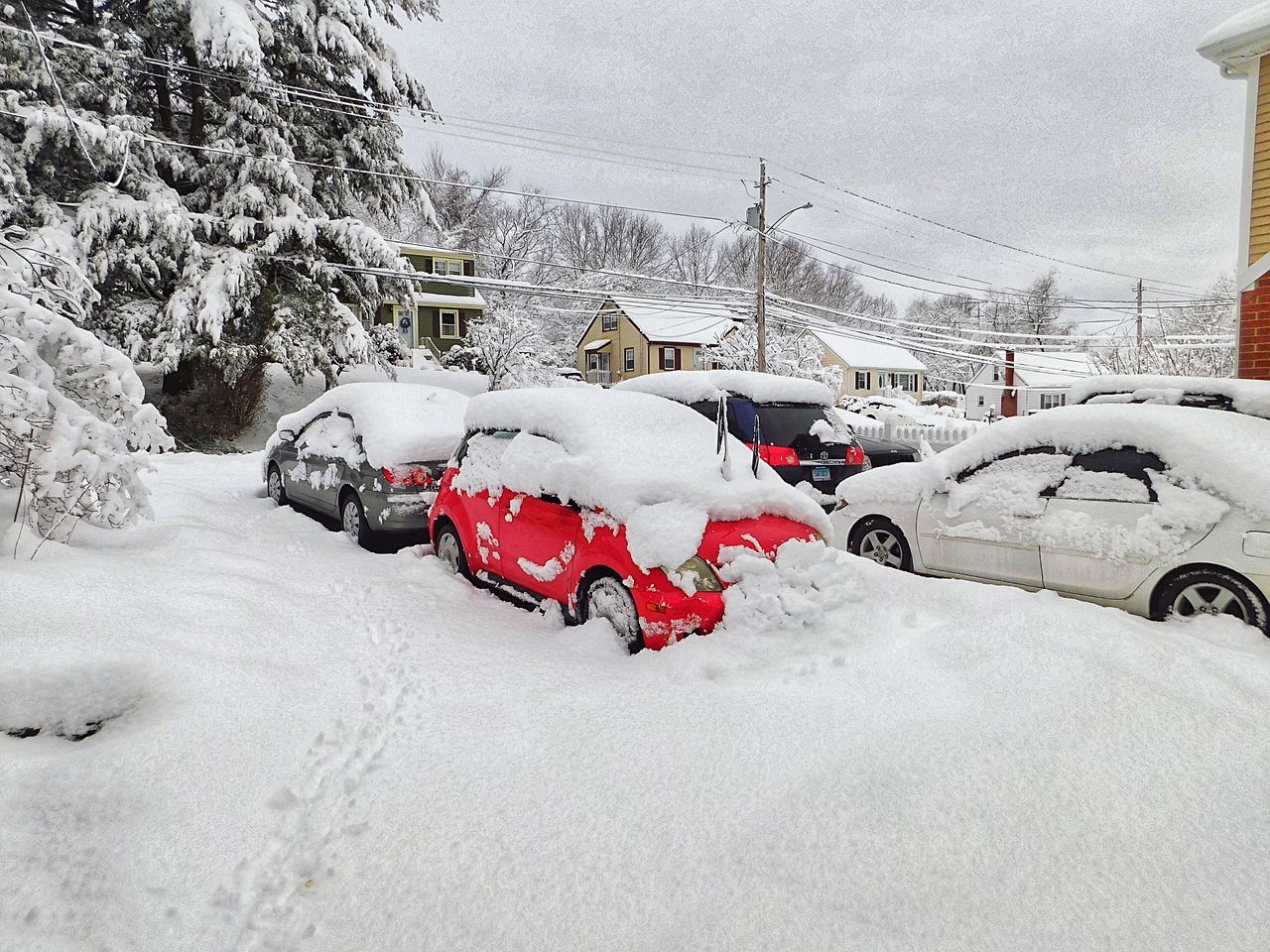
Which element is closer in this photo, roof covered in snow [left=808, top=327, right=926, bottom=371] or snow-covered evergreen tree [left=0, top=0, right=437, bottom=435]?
snow-covered evergreen tree [left=0, top=0, right=437, bottom=435]

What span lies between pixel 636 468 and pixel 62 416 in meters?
3.86

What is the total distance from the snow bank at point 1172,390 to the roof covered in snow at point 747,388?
2.84m

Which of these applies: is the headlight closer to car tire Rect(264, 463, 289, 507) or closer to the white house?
car tire Rect(264, 463, 289, 507)

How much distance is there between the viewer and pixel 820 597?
13.7 feet

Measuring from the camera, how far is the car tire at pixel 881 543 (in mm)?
5996

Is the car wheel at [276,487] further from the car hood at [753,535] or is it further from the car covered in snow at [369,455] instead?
the car hood at [753,535]

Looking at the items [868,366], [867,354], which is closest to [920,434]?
[868,366]

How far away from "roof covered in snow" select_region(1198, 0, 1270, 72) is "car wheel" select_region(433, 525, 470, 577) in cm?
1105

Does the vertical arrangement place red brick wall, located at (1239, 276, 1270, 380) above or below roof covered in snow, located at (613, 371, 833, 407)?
above

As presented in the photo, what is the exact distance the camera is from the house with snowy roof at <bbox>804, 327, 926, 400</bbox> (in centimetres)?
5897

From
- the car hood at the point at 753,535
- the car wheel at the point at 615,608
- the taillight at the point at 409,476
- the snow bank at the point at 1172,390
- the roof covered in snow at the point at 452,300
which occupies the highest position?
the roof covered in snow at the point at 452,300

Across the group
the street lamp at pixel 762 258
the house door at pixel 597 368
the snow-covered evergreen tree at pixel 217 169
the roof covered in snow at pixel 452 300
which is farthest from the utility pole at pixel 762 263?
the house door at pixel 597 368

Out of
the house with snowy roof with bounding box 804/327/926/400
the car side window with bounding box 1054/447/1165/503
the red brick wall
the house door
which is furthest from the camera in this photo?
the house with snowy roof with bounding box 804/327/926/400

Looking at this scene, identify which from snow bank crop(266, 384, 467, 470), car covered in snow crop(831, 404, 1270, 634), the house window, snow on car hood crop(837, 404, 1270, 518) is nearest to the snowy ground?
car covered in snow crop(831, 404, 1270, 634)
